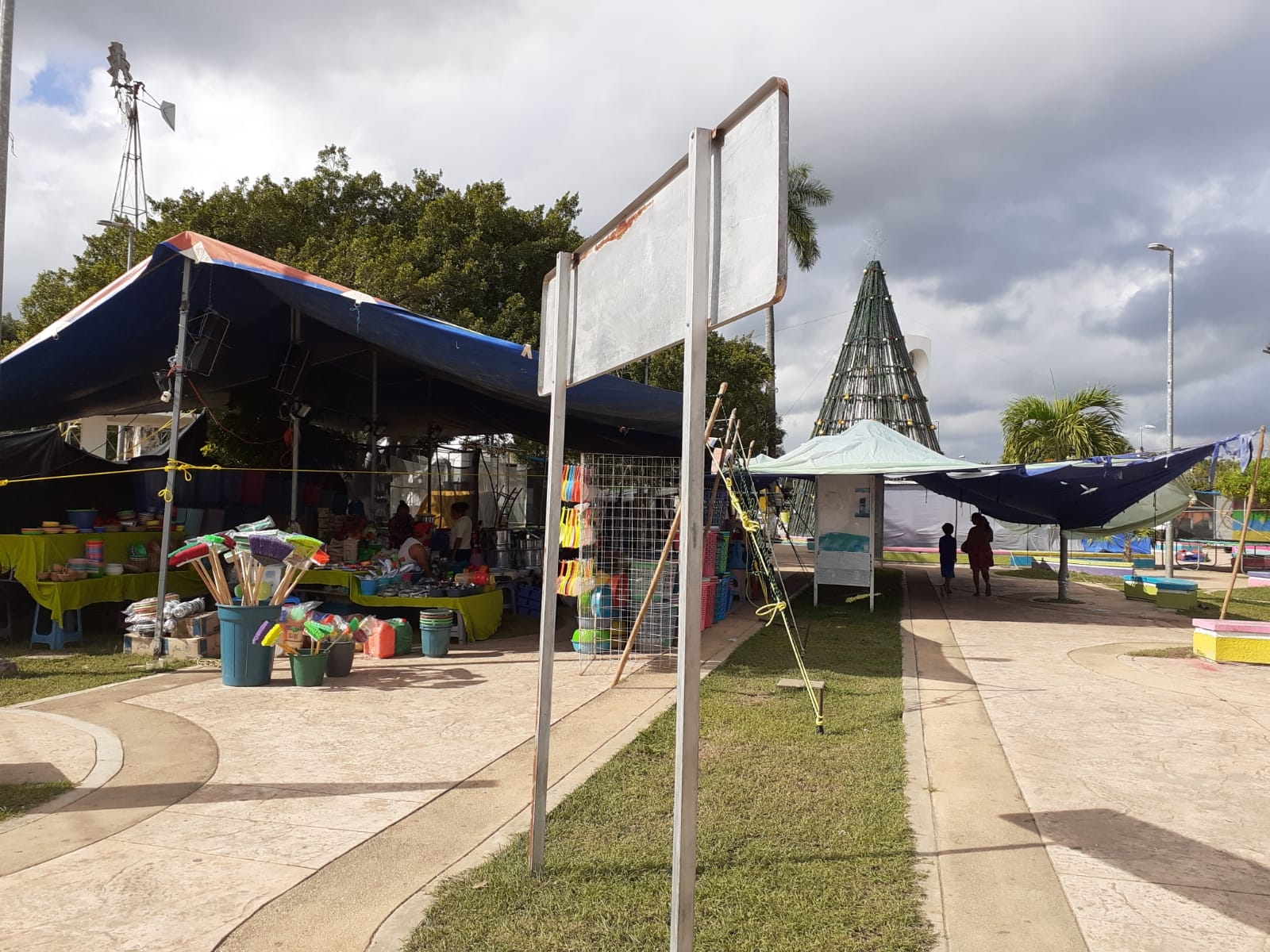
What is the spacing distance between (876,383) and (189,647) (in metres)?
31.7

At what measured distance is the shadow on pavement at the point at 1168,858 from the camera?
369 cm

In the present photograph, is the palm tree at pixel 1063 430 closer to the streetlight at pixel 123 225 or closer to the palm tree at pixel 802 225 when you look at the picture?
the palm tree at pixel 802 225

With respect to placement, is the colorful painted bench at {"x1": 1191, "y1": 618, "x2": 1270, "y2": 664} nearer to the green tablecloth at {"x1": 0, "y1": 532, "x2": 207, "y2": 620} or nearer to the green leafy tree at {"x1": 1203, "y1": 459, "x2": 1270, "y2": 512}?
the green tablecloth at {"x1": 0, "y1": 532, "x2": 207, "y2": 620}

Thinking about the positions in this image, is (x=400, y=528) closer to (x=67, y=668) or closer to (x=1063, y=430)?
(x=67, y=668)

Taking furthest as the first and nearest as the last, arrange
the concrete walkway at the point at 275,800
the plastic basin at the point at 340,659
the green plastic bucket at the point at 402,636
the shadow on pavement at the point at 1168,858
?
the green plastic bucket at the point at 402,636, the plastic basin at the point at 340,659, the shadow on pavement at the point at 1168,858, the concrete walkway at the point at 275,800

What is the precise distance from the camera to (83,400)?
41.0 feet

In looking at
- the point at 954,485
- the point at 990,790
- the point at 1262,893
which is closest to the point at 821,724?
the point at 990,790

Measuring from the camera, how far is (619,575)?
379 inches

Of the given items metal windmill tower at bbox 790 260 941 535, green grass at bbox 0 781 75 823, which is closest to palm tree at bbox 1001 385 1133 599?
metal windmill tower at bbox 790 260 941 535

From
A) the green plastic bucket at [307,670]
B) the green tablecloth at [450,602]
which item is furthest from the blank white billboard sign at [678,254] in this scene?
the green tablecloth at [450,602]

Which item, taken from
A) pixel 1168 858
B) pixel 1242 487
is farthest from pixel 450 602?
pixel 1242 487

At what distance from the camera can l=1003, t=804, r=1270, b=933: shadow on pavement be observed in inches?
145

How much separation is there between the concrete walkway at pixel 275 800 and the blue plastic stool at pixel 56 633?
87.2 inches

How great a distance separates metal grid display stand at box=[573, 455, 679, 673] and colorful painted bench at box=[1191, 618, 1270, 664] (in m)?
6.22
